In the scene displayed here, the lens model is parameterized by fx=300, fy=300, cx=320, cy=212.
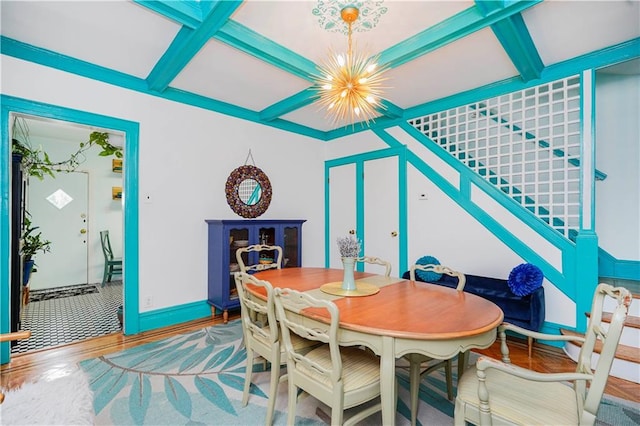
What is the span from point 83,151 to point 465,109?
604 cm

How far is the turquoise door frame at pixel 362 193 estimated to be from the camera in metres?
3.93

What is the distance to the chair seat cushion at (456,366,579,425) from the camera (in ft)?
3.84

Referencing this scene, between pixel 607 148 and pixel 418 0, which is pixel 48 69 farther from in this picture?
pixel 607 148

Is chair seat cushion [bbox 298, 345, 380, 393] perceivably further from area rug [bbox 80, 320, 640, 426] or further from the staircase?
the staircase

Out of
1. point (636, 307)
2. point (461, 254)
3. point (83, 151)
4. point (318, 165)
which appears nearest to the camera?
point (636, 307)

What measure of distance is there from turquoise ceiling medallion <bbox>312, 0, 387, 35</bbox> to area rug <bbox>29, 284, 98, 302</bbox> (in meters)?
5.13

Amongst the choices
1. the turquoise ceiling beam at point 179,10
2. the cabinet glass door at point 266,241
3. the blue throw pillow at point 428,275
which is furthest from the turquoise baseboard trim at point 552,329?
the turquoise ceiling beam at point 179,10

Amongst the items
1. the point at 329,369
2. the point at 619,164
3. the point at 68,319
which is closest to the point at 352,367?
the point at 329,369

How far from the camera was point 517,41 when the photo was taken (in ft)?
7.49

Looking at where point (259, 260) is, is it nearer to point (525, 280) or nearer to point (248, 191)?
point (248, 191)

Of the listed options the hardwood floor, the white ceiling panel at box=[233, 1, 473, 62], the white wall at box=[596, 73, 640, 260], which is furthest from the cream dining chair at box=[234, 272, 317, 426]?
the white wall at box=[596, 73, 640, 260]

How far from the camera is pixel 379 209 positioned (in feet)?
13.8

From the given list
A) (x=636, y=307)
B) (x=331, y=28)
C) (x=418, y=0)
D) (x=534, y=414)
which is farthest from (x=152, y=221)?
(x=636, y=307)

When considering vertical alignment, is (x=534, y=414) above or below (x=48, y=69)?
below
